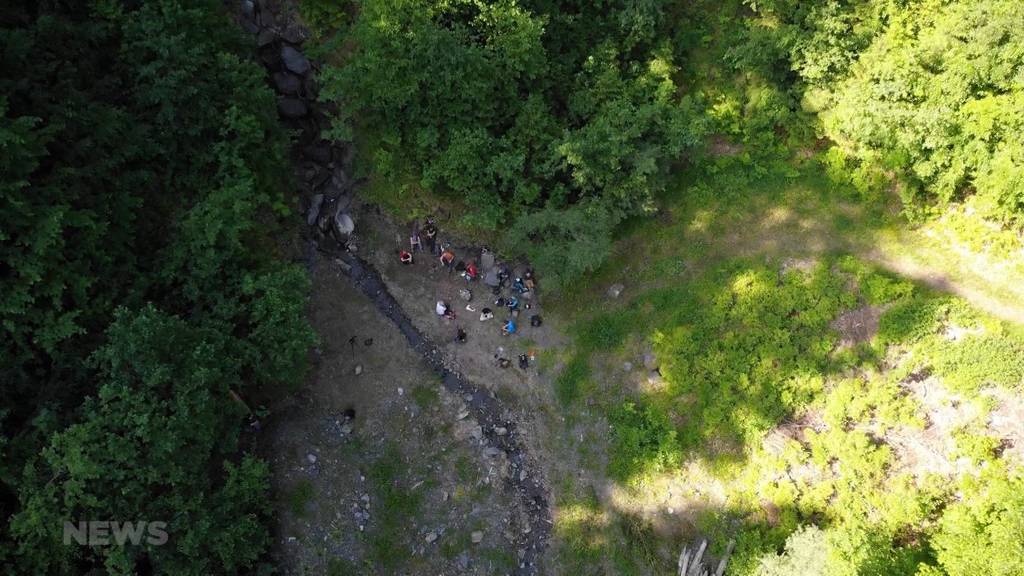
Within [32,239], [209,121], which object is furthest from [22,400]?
[209,121]

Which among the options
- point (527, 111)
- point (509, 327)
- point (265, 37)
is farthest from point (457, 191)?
point (265, 37)

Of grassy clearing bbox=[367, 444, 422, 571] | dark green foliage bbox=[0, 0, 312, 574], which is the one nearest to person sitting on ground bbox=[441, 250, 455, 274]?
dark green foliage bbox=[0, 0, 312, 574]

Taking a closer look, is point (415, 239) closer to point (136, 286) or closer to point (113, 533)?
point (136, 286)

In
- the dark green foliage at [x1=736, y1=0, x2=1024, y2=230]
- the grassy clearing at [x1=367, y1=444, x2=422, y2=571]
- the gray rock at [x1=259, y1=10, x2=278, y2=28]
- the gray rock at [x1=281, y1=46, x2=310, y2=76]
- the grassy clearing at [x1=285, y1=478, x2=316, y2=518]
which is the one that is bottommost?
the grassy clearing at [x1=285, y1=478, x2=316, y2=518]

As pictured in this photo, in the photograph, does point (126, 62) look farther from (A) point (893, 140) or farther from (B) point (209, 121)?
(A) point (893, 140)

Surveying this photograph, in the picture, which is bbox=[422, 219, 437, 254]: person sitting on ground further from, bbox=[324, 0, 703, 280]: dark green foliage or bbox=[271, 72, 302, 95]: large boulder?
bbox=[271, 72, 302, 95]: large boulder

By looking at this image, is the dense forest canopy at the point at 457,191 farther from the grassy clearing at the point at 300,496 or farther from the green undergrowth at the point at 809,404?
the grassy clearing at the point at 300,496

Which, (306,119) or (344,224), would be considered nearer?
(344,224)
